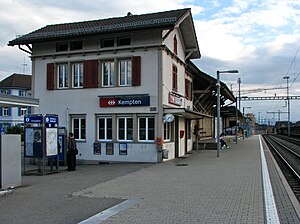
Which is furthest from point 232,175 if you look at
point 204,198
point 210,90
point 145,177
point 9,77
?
point 9,77

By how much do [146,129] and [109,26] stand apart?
5571mm

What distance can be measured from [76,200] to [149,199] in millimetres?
1738

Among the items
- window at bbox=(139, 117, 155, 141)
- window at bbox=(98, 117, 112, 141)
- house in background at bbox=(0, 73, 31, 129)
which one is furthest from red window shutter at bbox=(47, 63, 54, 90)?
house in background at bbox=(0, 73, 31, 129)

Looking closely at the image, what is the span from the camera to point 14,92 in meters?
67.1

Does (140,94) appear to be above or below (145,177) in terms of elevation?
above

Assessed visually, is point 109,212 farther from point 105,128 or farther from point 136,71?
point 105,128

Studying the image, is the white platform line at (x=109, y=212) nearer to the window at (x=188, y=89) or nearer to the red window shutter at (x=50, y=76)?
the red window shutter at (x=50, y=76)

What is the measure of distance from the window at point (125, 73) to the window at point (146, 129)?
6.83ft

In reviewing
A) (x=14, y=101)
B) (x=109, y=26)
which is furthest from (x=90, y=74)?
(x=14, y=101)

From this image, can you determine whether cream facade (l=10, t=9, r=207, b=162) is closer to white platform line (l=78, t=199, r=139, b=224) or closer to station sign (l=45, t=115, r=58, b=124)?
station sign (l=45, t=115, r=58, b=124)

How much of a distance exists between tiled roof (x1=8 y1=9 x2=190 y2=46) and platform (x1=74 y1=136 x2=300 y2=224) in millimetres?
7343

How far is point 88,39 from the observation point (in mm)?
20422

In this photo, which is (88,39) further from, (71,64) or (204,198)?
(204,198)

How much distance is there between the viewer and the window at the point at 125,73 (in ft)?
64.7
